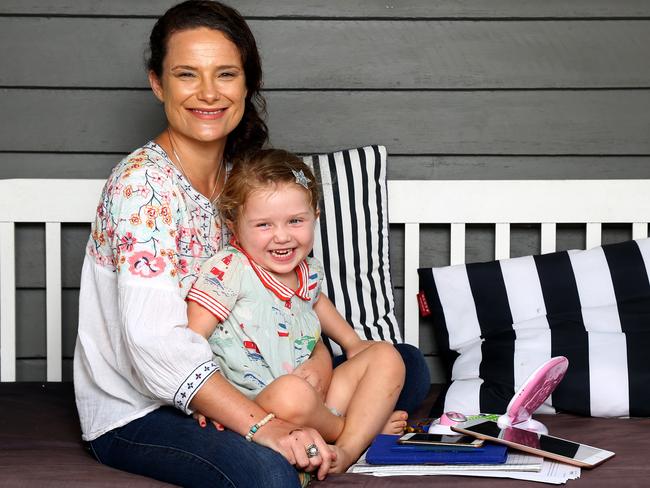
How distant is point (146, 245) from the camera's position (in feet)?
5.33

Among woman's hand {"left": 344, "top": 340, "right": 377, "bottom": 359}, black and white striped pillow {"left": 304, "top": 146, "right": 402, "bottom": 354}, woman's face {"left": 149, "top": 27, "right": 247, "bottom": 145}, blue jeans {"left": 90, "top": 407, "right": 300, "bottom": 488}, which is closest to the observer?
blue jeans {"left": 90, "top": 407, "right": 300, "bottom": 488}

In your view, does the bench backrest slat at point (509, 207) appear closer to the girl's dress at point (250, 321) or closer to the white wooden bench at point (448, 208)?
the white wooden bench at point (448, 208)

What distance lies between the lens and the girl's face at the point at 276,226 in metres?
1.84

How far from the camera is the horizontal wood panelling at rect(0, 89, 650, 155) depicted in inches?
99.7

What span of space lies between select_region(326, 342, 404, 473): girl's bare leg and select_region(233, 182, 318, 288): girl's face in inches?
10.1

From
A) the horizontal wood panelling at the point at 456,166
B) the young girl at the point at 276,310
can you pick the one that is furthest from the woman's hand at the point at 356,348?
the horizontal wood panelling at the point at 456,166

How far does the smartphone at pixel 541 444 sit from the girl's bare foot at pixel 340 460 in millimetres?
213

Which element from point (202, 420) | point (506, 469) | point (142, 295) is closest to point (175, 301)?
point (142, 295)

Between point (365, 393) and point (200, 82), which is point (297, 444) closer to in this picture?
point (365, 393)

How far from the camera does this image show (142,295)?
1591mm

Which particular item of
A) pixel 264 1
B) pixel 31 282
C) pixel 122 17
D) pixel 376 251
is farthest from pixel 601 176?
pixel 31 282

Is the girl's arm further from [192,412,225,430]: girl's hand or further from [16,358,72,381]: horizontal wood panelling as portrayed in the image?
[16,358,72,381]: horizontal wood panelling

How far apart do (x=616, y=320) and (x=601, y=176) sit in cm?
57

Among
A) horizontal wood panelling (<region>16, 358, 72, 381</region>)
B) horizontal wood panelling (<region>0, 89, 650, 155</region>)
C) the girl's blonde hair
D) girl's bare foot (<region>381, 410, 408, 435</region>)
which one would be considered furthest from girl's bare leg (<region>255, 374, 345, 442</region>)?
horizontal wood panelling (<region>16, 358, 72, 381</region>)
